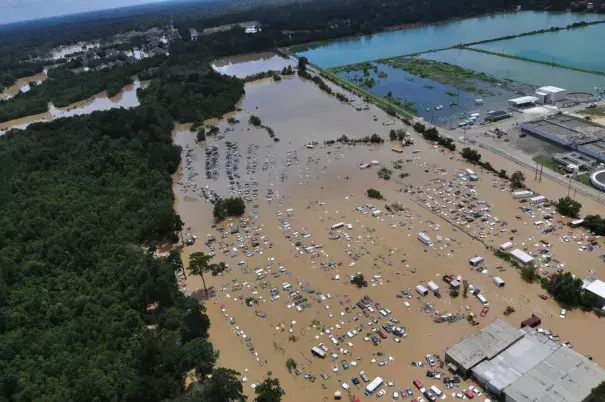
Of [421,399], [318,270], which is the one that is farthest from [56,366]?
[421,399]

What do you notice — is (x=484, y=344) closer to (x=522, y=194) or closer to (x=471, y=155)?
(x=522, y=194)

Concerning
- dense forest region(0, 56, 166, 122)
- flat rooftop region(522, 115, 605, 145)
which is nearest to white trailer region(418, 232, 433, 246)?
flat rooftop region(522, 115, 605, 145)

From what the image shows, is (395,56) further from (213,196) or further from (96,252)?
(96,252)

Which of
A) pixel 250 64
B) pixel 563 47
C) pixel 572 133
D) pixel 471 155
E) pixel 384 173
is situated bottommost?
pixel 384 173

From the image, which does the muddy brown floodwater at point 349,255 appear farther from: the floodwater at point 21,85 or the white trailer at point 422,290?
the floodwater at point 21,85

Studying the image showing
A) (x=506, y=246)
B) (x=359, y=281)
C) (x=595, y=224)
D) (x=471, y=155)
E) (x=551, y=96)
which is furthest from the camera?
(x=551, y=96)

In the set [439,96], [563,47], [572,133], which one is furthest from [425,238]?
[563,47]

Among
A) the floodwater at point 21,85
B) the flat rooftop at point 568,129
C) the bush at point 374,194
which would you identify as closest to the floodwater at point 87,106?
the floodwater at point 21,85
